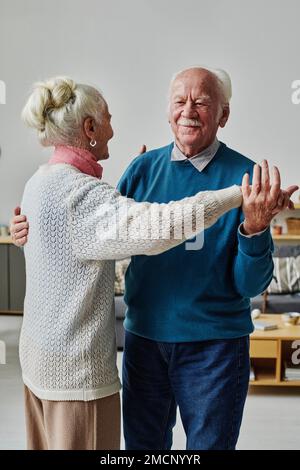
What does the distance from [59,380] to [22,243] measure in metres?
0.27

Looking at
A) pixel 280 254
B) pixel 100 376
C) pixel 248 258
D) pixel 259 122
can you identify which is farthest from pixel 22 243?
pixel 259 122

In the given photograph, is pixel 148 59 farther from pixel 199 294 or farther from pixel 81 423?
pixel 81 423

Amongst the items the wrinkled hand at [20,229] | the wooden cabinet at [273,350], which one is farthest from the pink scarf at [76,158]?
the wooden cabinet at [273,350]

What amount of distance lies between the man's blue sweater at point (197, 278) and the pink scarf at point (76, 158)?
218 mm

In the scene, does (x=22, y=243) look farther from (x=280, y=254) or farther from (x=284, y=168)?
(x=284, y=168)

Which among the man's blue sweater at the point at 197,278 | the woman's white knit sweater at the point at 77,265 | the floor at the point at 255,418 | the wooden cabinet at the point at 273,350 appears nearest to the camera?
the woman's white knit sweater at the point at 77,265

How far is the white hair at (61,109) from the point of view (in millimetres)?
1129

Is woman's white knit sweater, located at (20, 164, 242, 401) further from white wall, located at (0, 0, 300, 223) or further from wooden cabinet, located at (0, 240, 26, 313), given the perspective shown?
white wall, located at (0, 0, 300, 223)

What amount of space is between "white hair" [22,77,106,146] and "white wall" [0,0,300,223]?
367 centimetres

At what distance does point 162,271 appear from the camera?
1.31 meters

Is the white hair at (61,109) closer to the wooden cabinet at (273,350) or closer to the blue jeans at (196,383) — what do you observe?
the blue jeans at (196,383)

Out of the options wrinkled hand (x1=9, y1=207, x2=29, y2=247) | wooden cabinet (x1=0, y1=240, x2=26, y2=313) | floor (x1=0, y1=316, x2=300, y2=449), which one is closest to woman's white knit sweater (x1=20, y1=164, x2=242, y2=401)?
wrinkled hand (x1=9, y1=207, x2=29, y2=247)

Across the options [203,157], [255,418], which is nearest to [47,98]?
[203,157]

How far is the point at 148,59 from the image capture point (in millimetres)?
4738
